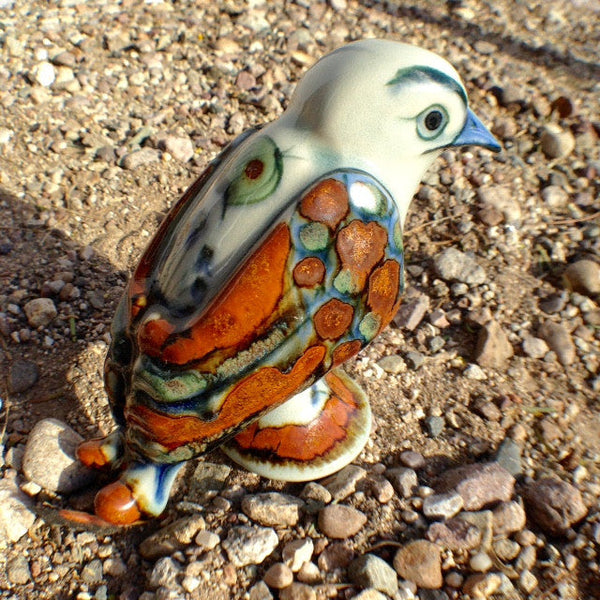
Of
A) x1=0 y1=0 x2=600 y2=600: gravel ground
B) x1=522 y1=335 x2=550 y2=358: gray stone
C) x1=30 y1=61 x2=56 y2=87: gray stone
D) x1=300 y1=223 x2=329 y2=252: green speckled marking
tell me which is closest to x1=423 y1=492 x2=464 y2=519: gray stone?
x1=0 y1=0 x2=600 y2=600: gravel ground

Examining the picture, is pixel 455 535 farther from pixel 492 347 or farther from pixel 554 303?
pixel 554 303

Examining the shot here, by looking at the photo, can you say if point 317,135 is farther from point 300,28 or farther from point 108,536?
point 300,28

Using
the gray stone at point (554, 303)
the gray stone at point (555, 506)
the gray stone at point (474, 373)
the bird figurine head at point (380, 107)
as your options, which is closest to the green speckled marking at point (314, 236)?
the bird figurine head at point (380, 107)

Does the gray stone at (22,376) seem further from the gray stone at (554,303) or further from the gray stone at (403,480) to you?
the gray stone at (554,303)

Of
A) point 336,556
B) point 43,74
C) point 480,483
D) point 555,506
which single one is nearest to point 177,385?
point 336,556

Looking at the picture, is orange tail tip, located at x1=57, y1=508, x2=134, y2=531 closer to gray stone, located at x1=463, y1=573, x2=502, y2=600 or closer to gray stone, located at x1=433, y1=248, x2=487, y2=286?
gray stone, located at x1=463, y1=573, x2=502, y2=600

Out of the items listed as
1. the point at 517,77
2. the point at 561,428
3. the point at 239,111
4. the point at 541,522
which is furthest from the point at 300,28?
the point at 541,522

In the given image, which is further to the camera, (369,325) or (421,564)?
(421,564)
